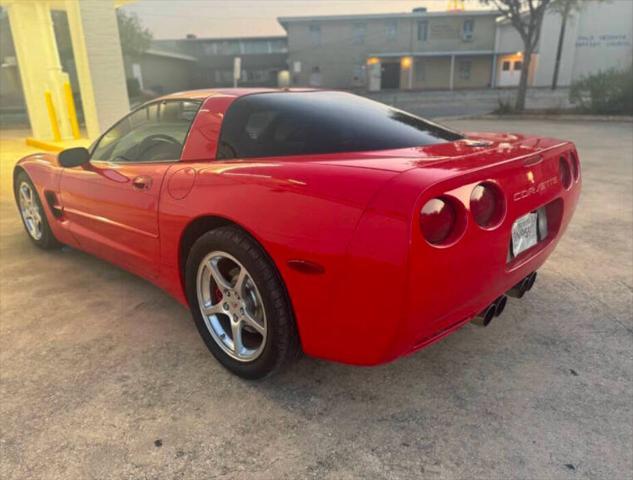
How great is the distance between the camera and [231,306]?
2.26m

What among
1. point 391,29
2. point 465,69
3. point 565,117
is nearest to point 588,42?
point 465,69

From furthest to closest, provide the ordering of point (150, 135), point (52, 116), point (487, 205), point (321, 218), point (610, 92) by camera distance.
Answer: point (610, 92) < point (52, 116) < point (150, 135) < point (487, 205) < point (321, 218)

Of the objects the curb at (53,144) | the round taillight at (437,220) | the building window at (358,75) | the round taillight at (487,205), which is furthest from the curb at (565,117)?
the building window at (358,75)

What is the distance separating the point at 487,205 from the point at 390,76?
41.7m

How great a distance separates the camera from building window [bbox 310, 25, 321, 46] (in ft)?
130

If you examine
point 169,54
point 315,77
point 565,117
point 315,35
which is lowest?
point 565,117

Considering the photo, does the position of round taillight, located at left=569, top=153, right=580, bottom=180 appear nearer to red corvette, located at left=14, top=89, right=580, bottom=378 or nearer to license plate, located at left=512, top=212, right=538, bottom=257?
red corvette, located at left=14, top=89, right=580, bottom=378

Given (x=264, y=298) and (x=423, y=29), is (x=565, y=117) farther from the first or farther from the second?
(x=423, y=29)

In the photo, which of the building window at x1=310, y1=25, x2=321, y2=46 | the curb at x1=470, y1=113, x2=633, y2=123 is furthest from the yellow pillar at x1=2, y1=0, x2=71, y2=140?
the building window at x1=310, y1=25, x2=321, y2=46

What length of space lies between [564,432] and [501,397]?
0.92 ft

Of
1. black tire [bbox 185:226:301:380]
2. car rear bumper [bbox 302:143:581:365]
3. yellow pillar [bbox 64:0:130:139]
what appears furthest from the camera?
yellow pillar [bbox 64:0:130:139]

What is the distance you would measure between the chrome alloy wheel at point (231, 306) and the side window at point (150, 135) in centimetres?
68

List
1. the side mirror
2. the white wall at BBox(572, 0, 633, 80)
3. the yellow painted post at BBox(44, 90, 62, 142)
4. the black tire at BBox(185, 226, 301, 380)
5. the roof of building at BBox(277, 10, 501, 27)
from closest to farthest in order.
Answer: the black tire at BBox(185, 226, 301, 380) < the side mirror < the yellow painted post at BBox(44, 90, 62, 142) < the white wall at BBox(572, 0, 633, 80) < the roof of building at BBox(277, 10, 501, 27)

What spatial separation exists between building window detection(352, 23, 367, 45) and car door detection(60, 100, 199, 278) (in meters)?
39.8
